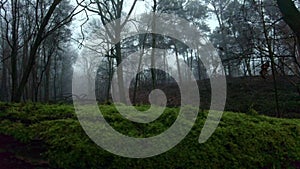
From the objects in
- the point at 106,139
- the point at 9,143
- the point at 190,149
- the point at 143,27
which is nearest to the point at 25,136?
the point at 9,143

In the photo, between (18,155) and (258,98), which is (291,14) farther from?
(258,98)

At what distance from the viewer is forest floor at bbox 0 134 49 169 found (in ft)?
6.93

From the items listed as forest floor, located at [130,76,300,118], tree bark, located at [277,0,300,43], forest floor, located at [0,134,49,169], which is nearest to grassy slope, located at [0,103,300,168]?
forest floor, located at [0,134,49,169]

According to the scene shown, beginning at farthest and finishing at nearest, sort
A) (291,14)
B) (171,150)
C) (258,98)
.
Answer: (258,98) < (291,14) < (171,150)

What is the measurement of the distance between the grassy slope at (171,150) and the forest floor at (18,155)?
7cm

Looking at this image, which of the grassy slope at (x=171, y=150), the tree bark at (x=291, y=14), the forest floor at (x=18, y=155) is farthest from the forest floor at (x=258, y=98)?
the forest floor at (x=18, y=155)

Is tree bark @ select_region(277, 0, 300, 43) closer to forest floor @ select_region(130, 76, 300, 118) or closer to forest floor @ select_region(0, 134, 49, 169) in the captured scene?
forest floor @ select_region(0, 134, 49, 169)

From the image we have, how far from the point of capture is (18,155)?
7.18 feet

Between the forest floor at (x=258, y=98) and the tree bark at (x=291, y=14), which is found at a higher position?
the tree bark at (x=291, y=14)

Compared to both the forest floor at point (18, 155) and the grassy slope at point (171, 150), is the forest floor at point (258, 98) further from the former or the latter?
the forest floor at point (18, 155)

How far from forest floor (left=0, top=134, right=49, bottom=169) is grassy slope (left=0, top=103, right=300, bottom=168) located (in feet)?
0.21

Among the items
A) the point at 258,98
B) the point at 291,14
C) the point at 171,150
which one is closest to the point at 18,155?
the point at 171,150

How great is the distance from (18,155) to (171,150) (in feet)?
4.09

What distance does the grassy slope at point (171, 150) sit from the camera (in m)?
2.04
